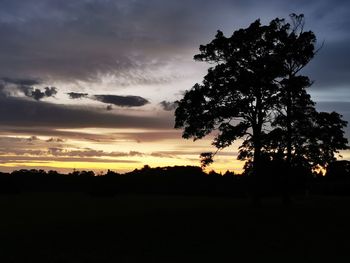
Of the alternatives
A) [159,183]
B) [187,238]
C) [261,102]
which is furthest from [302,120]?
[159,183]

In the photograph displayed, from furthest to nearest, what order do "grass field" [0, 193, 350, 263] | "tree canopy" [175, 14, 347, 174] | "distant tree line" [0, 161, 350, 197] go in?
"distant tree line" [0, 161, 350, 197]
"tree canopy" [175, 14, 347, 174]
"grass field" [0, 193, 350, 263]

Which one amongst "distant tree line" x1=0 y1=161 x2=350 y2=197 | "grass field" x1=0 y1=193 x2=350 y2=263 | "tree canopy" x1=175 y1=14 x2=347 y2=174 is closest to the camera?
"grass field" x1=0 y1=193 x2=350 y2=263

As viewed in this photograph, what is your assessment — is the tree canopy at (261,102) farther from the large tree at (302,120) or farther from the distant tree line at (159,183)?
the distant tree line at (159,183)

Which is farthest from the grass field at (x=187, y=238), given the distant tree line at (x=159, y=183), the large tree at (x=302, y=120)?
the distant tree line at (x=159, y=183)

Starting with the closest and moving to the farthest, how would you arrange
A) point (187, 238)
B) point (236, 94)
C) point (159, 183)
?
point (187, 238) → point (236, 94) → point (159, 183)

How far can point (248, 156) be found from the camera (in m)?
41.5

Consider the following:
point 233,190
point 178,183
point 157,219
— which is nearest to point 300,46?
point 157,219

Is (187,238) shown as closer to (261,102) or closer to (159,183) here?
(261,102)

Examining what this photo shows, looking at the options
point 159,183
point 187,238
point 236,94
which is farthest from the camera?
point 159,183

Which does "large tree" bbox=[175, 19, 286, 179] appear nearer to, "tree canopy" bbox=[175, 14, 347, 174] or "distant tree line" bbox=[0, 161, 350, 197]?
"tree canopy" bbox=[175, 14, 347, 174]

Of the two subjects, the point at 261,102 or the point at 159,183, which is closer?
the point at 261,102

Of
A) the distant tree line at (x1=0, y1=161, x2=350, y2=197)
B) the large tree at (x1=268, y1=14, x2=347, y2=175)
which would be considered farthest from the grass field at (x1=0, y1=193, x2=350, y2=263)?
the distant tree line at (x1=0, y1=161, x2=350, y2=197)

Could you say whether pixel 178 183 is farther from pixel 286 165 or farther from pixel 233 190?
pixel 286 165

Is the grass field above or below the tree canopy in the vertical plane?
below
